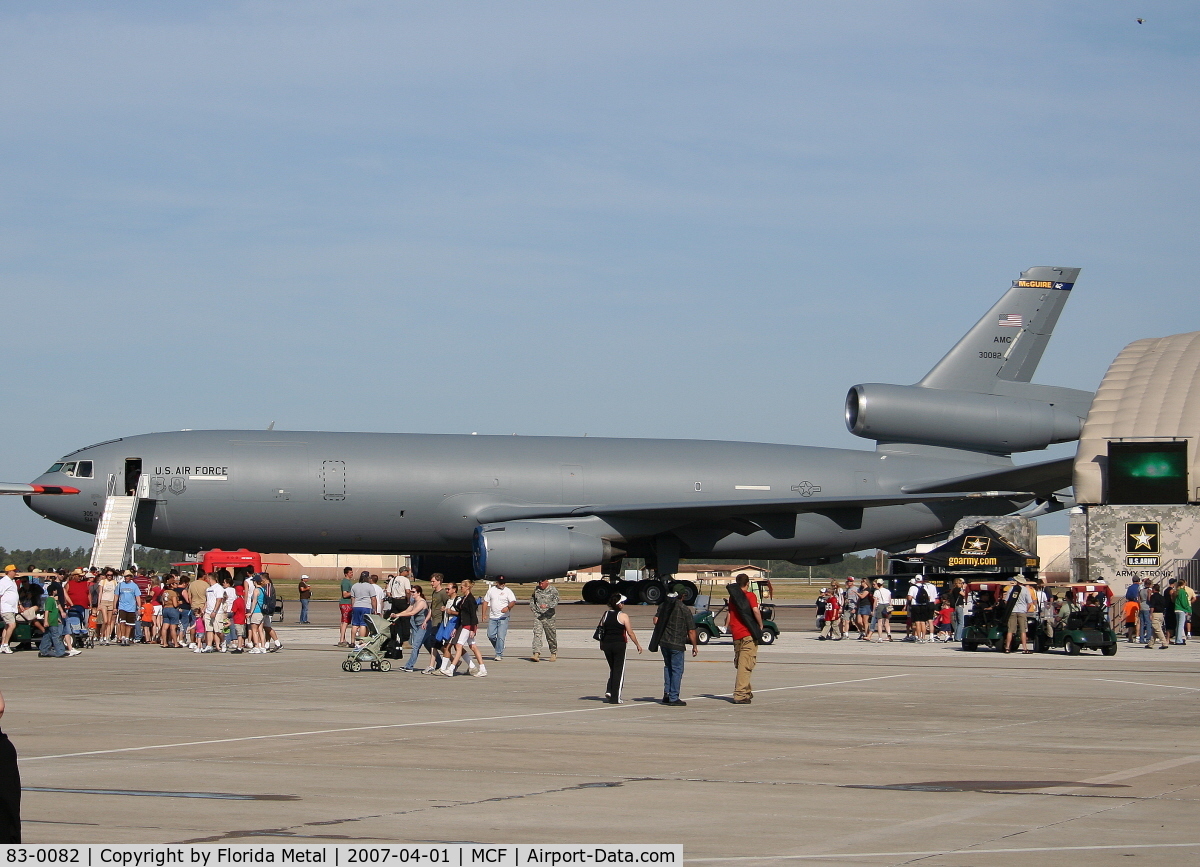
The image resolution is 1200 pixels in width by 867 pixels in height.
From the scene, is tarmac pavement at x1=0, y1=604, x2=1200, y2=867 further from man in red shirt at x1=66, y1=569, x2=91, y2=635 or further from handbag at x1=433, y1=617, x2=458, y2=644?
man in red shirt at x1=66, y1=569, x2=91, y2=635

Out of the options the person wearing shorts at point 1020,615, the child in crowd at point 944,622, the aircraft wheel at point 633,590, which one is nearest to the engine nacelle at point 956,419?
the child in crowd at point 944,622

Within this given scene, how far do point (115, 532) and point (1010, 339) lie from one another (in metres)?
26.3

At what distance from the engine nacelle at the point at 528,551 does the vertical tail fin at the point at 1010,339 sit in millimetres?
13465

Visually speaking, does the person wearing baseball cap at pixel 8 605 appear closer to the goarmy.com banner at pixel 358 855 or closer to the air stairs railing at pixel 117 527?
the air stairs railing at pixel 117 527

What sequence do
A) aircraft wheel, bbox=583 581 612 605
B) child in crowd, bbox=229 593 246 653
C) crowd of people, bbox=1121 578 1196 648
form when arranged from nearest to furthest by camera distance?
child in crowd, bbox=229 593 246 653
crowd of people, bbox=1121 578 1196 648
aircraft wheel, bbox=583 581 612 605

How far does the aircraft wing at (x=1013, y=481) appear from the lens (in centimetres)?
3778

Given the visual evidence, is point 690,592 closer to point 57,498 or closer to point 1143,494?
point 1143,494

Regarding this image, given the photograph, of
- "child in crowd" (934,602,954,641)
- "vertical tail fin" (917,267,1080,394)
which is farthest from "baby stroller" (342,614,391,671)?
"vertical tail fin" (917,267,1080,394)

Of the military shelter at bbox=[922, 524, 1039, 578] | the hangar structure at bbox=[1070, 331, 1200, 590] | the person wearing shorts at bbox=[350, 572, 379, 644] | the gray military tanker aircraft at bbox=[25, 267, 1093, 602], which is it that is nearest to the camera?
the person wearing shorts at bbox=[350, 572, 379, 644]

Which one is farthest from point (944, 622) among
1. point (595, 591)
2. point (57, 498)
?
point (57, 498)

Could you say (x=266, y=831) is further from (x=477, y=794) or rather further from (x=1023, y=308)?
(x=1023, y=308)

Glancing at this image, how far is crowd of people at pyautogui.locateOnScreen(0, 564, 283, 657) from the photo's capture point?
25.1 m

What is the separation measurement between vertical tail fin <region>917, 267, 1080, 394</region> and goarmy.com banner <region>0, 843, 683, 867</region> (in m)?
35.3

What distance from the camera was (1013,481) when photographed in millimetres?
38625
